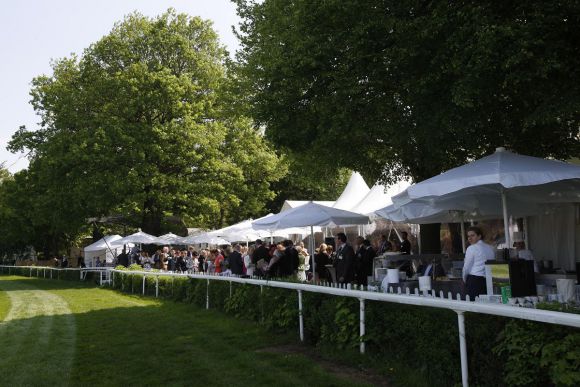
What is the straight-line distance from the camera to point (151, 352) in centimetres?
909

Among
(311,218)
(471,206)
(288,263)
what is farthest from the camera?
(311,218)

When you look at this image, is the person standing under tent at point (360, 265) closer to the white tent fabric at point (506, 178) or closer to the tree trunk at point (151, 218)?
the white tent fabric at point (506, 178)

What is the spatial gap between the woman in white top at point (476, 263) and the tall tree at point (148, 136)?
934 inches

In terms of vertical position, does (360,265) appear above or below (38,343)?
above

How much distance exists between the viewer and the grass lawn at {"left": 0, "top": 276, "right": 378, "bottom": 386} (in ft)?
23.6

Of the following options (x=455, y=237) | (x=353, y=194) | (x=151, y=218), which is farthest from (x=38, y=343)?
(x=151, y=218)

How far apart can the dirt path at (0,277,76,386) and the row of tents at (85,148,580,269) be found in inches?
220

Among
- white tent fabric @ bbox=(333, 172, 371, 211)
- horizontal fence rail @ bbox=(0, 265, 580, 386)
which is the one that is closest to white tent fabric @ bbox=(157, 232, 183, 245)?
white tent fabric @ bbox=(333, 172, 371, 211)

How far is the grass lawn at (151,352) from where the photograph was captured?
7203 millimetres

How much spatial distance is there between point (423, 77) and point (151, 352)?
643 cm

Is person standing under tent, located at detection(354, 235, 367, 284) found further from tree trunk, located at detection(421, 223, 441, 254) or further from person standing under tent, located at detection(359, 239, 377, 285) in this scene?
tree trunk, located at detection(421, 223, 441, 254)

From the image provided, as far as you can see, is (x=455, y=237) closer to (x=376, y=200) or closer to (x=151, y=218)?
(x=376, y=200)

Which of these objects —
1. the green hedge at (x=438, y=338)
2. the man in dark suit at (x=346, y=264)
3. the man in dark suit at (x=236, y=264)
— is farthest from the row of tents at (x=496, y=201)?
the green hedge at (x=438, y=338)

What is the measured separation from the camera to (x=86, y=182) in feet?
99.9
